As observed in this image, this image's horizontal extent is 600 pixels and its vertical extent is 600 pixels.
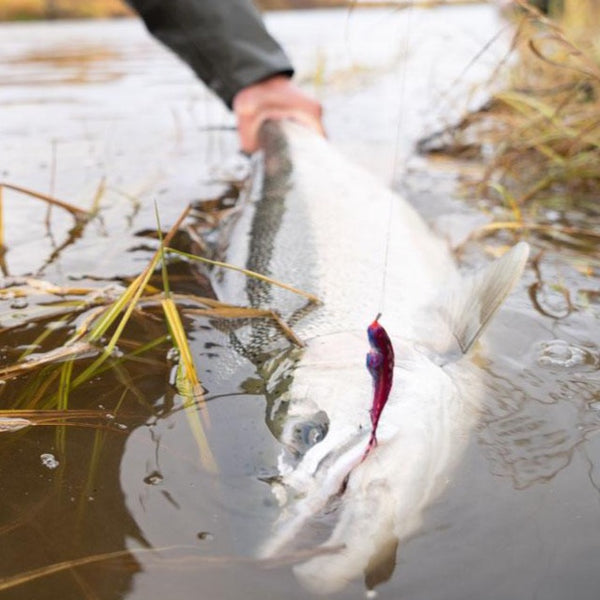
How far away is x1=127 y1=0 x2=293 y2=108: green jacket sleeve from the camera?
3369 millimetres

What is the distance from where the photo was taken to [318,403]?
142cm

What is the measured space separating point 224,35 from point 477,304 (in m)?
2.24

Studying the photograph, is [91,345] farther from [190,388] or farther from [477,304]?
[477,304]

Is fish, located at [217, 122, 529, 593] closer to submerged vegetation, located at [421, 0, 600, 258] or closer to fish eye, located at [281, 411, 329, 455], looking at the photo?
fish eye, located at [281, 411, 329, 455]

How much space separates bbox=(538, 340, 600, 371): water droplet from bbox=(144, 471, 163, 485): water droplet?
0.95 m

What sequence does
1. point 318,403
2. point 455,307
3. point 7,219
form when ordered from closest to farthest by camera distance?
point 318,403 < point 455,307 < point 7,219

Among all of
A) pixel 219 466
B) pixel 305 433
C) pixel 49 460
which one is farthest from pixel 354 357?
pixel 49 460

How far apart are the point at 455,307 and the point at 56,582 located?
1.16 metres

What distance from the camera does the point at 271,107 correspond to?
337cm

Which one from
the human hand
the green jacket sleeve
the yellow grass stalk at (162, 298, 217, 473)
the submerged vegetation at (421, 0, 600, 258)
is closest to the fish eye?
the yellow grass stalk at (162, 298, 217, 473)

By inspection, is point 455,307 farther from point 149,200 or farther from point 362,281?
point 149,200

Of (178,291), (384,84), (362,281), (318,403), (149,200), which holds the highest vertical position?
(318,403)

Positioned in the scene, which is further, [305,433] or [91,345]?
[91,345]

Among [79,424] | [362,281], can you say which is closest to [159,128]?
[362,281]
